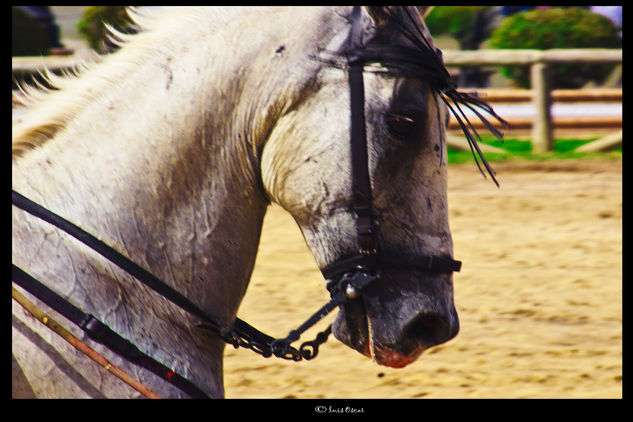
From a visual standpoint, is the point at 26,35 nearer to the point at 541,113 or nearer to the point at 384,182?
the point at 541,113

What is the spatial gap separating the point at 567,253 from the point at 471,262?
0.80 metres

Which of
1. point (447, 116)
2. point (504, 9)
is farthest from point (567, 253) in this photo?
point (504, 9)

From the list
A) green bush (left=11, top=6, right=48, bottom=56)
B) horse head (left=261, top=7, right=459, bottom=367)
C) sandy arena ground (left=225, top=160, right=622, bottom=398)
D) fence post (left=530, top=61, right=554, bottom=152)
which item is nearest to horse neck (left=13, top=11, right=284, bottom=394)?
horse head (left=261, top=7, right=459, bottom=367)

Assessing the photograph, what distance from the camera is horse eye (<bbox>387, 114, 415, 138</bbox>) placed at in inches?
74.7

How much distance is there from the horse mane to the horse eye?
0.49m

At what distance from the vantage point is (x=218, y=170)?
6.42ft

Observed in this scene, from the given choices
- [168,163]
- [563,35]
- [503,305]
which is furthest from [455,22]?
[168,163]

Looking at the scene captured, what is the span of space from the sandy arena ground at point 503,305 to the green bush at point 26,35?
9.49m

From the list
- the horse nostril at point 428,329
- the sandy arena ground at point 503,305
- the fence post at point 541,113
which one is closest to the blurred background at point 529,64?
the fence post at point 541,113

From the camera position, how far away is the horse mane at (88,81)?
199cm

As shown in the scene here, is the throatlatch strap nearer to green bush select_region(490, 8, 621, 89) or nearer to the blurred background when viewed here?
the blurred background
